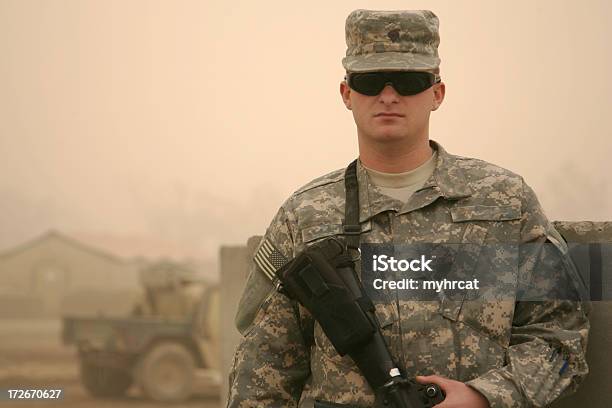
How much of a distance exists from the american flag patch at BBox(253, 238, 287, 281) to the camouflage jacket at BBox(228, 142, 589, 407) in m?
0.02

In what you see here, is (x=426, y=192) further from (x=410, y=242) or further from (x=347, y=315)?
(x=347, y=315)

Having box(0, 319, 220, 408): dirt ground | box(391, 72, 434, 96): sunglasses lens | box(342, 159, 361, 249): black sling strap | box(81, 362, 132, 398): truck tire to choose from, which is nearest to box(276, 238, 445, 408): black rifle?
box(342, 159, 361, 249): black sling strap

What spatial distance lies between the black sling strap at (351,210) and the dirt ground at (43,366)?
8861mm

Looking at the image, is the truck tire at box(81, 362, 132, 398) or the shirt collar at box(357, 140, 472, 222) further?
the truck tire at box(81, 362, 132, 398)

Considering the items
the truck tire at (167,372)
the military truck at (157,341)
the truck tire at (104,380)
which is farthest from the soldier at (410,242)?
the truck tire at (104,380)

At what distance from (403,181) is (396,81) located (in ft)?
0.87

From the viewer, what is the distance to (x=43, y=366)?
14.2 m

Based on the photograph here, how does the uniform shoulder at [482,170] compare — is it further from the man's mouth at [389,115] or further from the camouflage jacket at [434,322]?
the man's mouth at [389,115]

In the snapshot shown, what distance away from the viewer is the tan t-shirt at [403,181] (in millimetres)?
2676

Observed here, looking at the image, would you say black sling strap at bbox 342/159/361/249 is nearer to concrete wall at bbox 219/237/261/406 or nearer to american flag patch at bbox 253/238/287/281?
american flag patch at bbox 253/238/287/281

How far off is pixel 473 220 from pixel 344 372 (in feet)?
1.65

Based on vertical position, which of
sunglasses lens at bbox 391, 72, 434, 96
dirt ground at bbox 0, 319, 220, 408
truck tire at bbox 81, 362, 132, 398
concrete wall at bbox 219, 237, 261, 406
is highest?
sunglasses lens at bbox 391, 72, 434, 96

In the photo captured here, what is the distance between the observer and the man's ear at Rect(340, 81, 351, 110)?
8.89ft

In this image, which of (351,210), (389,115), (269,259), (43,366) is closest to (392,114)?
(389,115)
